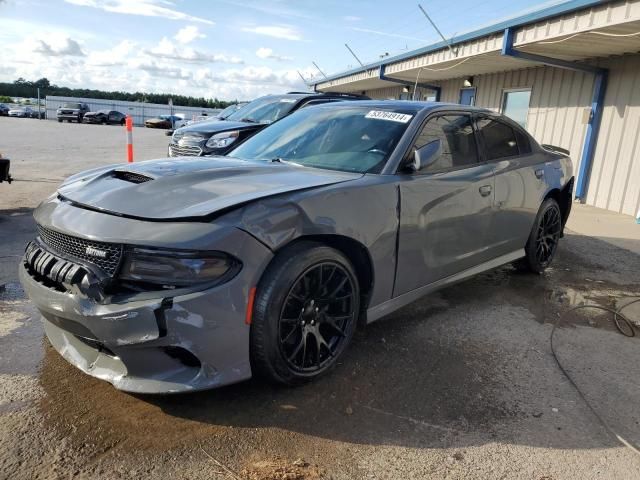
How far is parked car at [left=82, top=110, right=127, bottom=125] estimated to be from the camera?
3947 centimetres

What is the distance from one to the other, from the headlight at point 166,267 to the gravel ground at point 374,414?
2.41ft

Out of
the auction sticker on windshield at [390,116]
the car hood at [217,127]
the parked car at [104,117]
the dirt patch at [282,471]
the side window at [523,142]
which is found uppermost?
the auction sticker on windshield at [390,116]

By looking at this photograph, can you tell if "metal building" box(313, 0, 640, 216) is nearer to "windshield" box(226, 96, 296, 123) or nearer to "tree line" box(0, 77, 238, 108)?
"windshield" box(226, 96, 296, 123)

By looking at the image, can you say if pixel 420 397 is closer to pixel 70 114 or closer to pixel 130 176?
pixel 130 176

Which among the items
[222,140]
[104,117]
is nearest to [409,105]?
[222,140]

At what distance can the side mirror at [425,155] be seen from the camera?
129 inches

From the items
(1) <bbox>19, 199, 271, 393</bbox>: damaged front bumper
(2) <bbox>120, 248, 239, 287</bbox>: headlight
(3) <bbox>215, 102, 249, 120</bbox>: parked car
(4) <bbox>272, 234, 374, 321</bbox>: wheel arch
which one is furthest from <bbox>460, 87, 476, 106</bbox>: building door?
(2) <bbox>120, 248, 239, 287</bbox>: headlight

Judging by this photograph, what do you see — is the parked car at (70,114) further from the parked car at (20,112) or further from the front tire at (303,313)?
the front tire at (303,313)

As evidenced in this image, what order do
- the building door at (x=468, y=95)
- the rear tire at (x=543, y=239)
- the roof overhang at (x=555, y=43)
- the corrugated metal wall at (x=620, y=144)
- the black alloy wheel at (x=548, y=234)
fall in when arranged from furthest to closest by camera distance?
the building door at (x=468, y=95), the corrugated metal wall at (x=620, y=144), the roof overhang at (x=555, y=43), the black alloy wheel at (x=548, y=234), the rear tire at (x=543, y=239)

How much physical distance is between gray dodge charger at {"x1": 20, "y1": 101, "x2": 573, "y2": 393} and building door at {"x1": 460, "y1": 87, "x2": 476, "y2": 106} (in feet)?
36.4

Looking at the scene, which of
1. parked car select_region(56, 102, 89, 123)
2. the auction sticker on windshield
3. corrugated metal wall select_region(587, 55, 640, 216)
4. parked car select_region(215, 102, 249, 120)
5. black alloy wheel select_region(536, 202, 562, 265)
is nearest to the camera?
the auction sticker on windshield

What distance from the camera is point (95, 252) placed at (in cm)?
241

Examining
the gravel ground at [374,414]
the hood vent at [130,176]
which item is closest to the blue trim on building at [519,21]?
the gravel ground at [374,414]

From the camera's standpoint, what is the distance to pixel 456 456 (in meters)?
2.40
